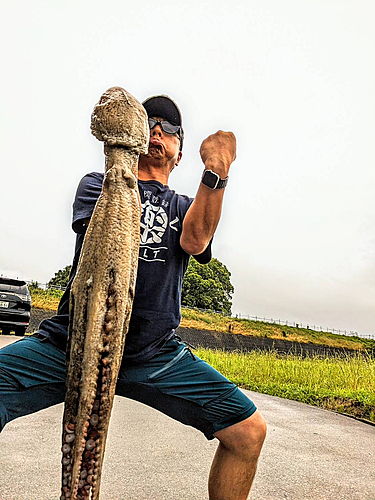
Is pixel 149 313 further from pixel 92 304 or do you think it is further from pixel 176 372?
pixel 92 304

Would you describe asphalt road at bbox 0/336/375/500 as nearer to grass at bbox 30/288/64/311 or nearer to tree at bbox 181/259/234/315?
grass at bbox 30/288/64/311

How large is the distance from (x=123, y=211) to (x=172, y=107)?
1.33 m

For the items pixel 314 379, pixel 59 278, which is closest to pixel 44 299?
pixel 314 379

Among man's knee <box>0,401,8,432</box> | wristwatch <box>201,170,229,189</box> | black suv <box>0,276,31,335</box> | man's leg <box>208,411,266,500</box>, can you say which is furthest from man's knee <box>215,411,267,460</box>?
black suv <box>0,276,31,335</box>

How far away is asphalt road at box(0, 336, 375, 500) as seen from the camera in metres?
4.07

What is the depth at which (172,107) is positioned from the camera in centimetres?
294

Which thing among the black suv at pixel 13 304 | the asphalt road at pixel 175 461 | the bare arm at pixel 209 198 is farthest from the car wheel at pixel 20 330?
the bare arm at pixel 209 198

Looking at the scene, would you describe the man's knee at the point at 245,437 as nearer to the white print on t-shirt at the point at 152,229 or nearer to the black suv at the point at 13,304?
the white print on t-shirt at the point at 152,229

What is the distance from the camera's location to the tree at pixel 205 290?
4416cm

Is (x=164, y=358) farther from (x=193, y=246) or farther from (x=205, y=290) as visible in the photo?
(x=205, y=290)

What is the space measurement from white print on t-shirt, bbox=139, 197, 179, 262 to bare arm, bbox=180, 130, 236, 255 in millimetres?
175

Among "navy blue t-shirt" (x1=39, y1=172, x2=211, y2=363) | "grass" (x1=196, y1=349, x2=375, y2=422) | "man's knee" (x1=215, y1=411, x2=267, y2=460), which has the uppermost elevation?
"navy blue t-shirt" (x1=39, y1=172, x2=211, y2=363)

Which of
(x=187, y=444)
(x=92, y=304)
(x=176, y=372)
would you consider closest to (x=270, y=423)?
(x=187, y=444)

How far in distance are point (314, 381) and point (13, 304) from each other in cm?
931
